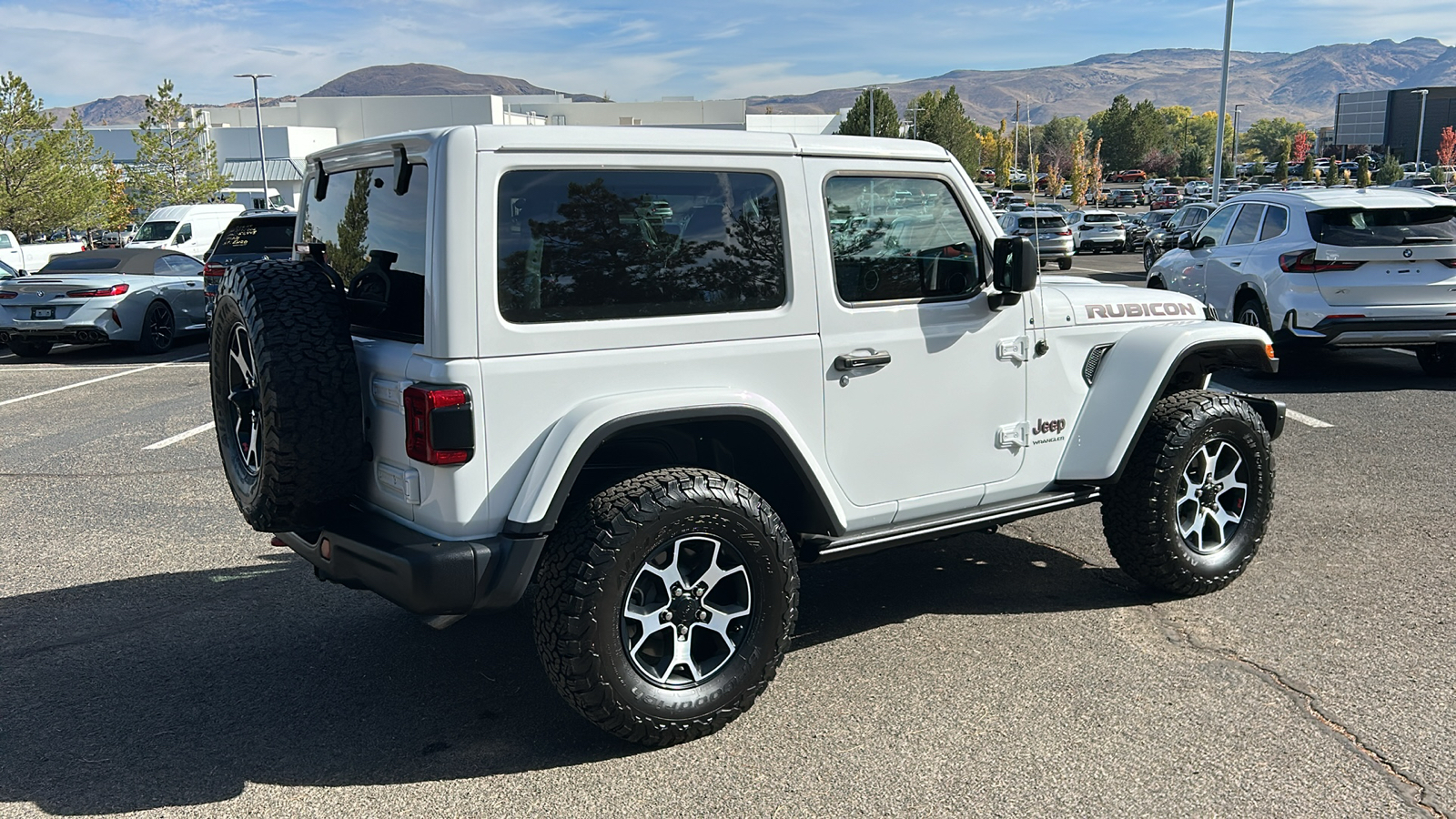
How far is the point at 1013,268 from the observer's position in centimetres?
439

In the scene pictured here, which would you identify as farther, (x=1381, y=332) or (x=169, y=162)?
(x=169, y=162)

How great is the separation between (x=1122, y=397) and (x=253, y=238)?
13.3 metres

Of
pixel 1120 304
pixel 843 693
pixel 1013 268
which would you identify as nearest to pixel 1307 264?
pixel 1120 304

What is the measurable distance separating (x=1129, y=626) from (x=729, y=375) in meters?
2.12

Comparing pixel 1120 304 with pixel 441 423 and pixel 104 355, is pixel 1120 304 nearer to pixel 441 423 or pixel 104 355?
pixel 441 423

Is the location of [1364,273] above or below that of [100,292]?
above

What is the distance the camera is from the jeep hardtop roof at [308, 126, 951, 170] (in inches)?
138

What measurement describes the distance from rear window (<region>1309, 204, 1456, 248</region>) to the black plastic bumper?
9.07m

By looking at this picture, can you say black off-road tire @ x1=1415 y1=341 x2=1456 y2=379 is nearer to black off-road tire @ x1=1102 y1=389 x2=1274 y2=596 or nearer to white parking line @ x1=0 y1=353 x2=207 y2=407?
black off-road tire @ x1=1102 y1=389 x2=1274 y2=596

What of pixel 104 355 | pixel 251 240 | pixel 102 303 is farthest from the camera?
pixel 104 355

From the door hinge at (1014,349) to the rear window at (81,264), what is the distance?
14350 millimetres

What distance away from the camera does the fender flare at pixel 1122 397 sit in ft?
15.6

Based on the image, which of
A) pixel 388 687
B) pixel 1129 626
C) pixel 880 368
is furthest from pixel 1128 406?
pixel 388 687

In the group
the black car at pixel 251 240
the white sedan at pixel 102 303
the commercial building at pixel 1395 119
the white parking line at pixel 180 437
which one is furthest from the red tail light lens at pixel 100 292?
the commercial building at pixel 1395 119
